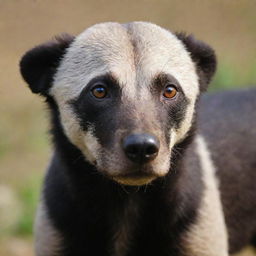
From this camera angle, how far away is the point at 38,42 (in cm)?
925

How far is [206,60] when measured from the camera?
480 centimetres

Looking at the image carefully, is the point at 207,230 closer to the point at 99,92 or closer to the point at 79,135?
the point at 79,135

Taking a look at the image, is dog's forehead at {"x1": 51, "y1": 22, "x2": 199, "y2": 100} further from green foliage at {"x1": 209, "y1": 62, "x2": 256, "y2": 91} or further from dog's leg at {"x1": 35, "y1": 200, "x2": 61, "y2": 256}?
green foliage at {"x1": 209, "y1": 62, "x2": 256, "y2": 91}

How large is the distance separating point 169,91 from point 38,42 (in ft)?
17.1

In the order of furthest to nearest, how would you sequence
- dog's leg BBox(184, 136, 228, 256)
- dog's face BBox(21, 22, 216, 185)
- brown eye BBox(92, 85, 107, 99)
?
dog's leg BBox(184, 136, 228, 256) < brown eye BBox(92, 85, 107, 99) < dog's face BBox(21, 22, 216, 185)

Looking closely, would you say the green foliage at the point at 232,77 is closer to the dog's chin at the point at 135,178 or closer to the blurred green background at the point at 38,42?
the blurred green background at the point at 38,42

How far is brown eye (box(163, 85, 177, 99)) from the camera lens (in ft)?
14.0

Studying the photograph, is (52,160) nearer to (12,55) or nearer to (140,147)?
(140,147)

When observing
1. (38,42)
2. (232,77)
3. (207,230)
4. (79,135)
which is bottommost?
(207,230)

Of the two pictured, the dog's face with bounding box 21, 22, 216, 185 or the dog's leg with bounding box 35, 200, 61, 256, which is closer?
the dog's face with bounding box 21, 22, 216, 185

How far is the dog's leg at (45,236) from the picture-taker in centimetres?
465

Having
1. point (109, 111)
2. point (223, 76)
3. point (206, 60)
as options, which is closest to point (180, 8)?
point (223, 76)

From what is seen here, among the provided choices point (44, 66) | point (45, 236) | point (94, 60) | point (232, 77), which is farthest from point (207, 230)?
point (232, 77)

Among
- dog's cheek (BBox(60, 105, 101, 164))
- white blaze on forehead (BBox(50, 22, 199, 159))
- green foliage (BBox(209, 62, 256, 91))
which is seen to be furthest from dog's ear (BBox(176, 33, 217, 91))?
green foliage (BBox(209, 62, 256, 91))
